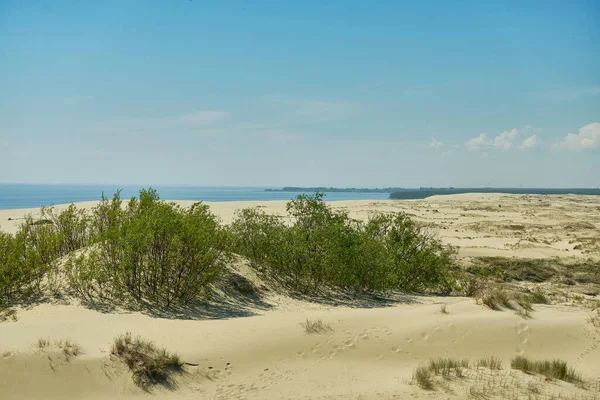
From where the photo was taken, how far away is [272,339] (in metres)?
9.84

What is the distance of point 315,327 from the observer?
10.4 meters

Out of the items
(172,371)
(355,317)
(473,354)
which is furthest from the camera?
(355,317)

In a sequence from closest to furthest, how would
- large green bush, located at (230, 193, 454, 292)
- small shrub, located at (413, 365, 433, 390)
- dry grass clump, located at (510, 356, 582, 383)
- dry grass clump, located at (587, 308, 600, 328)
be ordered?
small shrub, located at (413, 365, 433, 390) < dry grass clump, located at (510, 356, 582, 383) < dry grass clump, located at (587, 308, 600, 328) < large green bush, located at (230, 193, 454, 292)

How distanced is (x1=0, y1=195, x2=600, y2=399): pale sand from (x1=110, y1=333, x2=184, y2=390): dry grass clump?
0.63ft

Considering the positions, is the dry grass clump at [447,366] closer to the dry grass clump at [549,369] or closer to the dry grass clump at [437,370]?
the dry grass clump at [437,370]

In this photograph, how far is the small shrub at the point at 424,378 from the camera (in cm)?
752

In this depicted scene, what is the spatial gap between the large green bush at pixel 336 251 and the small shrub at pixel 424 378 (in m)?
6.90

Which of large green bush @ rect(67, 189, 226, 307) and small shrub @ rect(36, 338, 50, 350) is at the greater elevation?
large green bush @ rect(67, 189, 226, 307)

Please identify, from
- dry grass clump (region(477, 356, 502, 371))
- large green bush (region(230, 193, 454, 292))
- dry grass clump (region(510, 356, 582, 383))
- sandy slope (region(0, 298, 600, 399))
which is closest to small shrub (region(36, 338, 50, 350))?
sandy slope (region(0, 298, 600, 399))

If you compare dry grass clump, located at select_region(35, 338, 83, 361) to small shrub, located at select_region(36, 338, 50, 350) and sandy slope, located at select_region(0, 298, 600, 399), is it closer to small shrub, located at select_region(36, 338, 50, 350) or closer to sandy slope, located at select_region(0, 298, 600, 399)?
small shrub, located at select_region(36, 338, 50, 350)

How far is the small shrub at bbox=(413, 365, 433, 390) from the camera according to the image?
7.52m

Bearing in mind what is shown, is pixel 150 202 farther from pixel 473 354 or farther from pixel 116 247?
pixel 473 354

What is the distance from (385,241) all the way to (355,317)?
6.95 meters

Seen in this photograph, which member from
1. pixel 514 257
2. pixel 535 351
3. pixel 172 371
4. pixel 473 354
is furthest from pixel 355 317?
pixel 514 257
